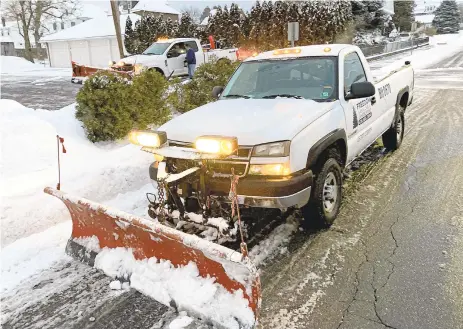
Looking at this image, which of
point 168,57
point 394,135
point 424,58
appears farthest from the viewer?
point 424,58

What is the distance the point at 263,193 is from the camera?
3596mm

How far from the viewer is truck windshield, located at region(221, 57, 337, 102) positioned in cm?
467

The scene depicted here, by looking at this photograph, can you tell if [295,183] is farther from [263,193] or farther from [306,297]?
[306,297]

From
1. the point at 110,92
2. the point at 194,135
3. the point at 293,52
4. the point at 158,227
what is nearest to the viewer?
the point at 158,227

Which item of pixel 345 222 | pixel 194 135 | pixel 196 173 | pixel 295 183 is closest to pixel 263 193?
pixel 295 183

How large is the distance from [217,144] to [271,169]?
58 centimetres

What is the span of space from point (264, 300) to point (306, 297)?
341 mm

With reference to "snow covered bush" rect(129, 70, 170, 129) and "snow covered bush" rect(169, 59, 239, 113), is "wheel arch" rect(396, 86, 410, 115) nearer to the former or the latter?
"snow covered bush" rect(169, 59, 239, 113)

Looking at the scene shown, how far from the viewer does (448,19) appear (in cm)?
6744

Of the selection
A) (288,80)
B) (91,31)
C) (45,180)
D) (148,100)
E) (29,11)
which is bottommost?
(45,180)

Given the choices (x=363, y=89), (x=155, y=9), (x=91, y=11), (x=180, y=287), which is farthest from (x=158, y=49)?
(x=91, y=11)

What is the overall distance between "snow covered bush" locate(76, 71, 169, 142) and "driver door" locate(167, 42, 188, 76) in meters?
7.06

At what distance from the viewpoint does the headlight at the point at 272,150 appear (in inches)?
141

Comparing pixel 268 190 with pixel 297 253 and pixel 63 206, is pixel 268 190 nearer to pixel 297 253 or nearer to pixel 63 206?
pixel 297 253
